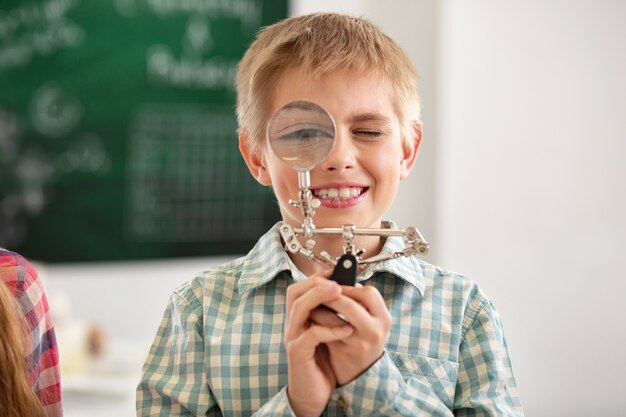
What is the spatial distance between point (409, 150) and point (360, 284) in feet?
0.80

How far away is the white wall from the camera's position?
368 centimetres

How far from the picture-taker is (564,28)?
12.3 feet

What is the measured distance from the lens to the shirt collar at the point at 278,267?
1148 millimetres

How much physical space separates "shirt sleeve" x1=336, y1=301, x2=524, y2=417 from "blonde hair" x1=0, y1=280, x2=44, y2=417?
1.34ft

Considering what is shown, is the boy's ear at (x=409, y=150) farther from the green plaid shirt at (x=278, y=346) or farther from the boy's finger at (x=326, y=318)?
the boy's finger at (x=326, y=318)

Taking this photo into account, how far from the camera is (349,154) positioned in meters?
1.09

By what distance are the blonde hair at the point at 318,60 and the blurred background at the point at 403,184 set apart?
1.86 meters

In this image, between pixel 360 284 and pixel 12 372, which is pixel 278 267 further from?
pixel 12 372

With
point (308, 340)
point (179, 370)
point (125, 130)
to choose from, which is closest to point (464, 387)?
point (308, 340)

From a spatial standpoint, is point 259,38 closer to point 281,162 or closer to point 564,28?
point 281,162

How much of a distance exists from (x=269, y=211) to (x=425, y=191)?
713mm

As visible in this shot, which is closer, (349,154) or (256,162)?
(349,154)

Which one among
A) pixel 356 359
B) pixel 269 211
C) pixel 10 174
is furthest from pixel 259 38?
pixel 269 211

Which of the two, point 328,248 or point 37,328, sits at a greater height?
point 328,248
